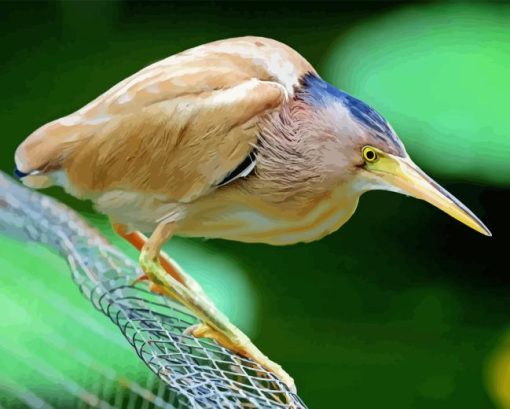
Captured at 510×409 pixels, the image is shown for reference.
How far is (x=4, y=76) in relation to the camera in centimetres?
160

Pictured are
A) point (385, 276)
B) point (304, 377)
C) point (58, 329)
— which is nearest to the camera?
point (58, 329)

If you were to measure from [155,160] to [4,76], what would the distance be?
97cm

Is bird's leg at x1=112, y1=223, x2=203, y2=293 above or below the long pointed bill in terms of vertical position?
below

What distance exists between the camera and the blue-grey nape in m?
0.70

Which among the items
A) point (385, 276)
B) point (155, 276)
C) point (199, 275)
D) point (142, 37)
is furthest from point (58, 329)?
point (385, 276)

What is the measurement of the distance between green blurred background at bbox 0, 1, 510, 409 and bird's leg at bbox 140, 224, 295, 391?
1.85ft

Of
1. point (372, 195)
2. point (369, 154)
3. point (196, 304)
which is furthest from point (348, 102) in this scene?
point (372, 195)

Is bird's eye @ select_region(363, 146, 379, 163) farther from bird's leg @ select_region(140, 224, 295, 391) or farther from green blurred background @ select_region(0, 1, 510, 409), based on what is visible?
green blurred background @ select_region(0, 1, 510, 409)

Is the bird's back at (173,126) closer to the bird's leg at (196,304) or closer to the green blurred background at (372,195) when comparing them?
the bird's leg at (196,304)

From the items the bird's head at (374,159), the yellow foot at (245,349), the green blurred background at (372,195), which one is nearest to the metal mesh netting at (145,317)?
the yellow foot at (245,349)

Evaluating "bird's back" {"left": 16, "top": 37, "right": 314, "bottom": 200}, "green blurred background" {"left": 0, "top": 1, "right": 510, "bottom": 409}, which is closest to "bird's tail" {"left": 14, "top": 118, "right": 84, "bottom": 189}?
"bird's back" {"left": 16, "top": 37, "right": 314, "bottom": 200}

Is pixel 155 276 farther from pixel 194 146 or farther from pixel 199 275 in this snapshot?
pixel 199 275

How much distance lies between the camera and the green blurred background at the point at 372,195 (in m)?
1.42

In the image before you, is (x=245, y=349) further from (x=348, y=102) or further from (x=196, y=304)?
(x=348, y=102)
